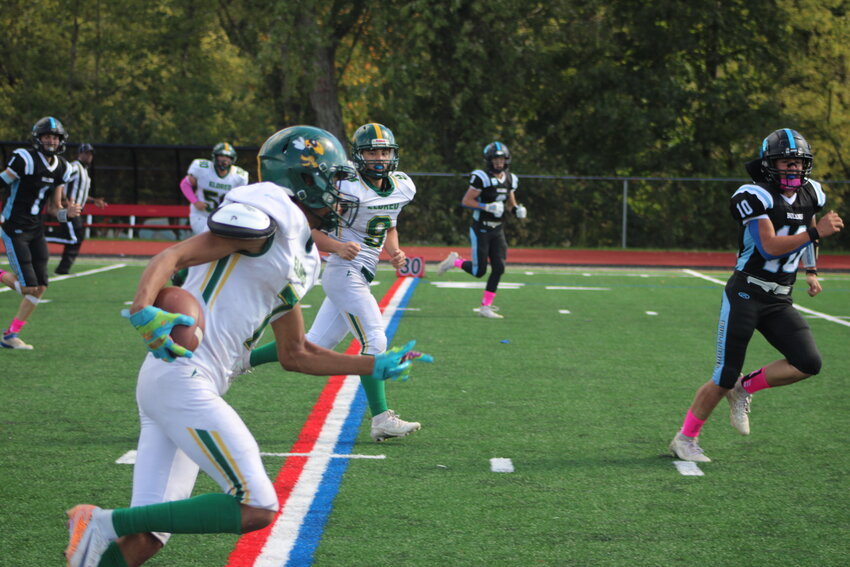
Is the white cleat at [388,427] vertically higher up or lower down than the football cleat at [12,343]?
higher up

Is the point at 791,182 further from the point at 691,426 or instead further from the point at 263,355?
the point at 263,355

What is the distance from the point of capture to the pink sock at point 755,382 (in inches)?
241

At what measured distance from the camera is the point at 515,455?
592cm

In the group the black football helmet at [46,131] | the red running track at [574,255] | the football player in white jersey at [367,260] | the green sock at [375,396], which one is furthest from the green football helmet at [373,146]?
the red running track at [574,255]

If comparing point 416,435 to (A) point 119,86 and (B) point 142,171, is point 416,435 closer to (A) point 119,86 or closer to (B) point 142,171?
(B) point 142,171

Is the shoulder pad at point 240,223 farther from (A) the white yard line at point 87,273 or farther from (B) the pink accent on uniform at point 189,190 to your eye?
(A) the white yard line at point 87,273

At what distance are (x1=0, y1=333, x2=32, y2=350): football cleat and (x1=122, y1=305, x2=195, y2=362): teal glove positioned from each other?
6.59m

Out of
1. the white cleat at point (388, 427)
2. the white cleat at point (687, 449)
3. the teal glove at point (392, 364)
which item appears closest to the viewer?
the teal glove at point (392, 364)

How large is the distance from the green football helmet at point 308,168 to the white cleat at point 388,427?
2519 mm

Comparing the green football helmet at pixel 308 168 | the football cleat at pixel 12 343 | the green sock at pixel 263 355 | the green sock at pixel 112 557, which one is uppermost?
the green football helmet at pixel 308 168

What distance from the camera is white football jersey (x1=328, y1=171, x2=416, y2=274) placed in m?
7.02

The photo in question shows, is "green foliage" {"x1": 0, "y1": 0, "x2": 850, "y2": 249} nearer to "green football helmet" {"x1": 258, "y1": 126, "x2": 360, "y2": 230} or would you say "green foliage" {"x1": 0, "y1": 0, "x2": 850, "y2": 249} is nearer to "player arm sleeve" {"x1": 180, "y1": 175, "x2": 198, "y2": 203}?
"player arm sleeve" {"x1": 180, "y1": 175, "x2": 198, "y2": 203}

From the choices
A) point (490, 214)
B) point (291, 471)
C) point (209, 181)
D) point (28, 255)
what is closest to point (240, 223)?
point (291, 471)

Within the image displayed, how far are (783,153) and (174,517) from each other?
389 cm
